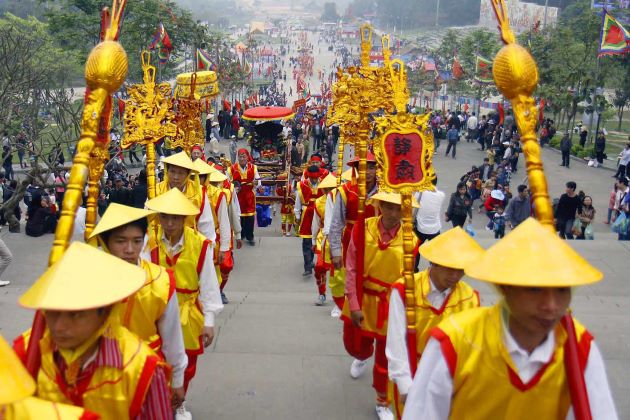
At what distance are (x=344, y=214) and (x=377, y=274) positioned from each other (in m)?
1.30

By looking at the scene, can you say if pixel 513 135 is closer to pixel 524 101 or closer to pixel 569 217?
pixel 569 217

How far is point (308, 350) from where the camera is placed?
646 cm

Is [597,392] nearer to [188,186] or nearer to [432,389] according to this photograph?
[432,389]

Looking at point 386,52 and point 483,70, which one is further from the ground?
point 386,52

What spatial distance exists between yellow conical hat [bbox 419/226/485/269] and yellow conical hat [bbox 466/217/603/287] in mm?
1250

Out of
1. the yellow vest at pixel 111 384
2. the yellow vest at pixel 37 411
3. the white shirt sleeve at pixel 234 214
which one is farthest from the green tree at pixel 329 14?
the yellow vest at pixel 37 411

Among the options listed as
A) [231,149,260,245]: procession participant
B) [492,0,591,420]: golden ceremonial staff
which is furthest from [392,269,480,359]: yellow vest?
[231,149,260,245]: procession participant

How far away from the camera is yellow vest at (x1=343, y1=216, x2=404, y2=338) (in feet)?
16.3

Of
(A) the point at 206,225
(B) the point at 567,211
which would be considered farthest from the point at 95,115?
(B) the point at 567,211

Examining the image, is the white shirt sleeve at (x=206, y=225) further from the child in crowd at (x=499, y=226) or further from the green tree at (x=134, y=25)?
the green tree at (x=134, y=25)

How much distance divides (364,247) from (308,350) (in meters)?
1.82

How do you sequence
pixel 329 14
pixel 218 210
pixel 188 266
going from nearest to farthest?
1. pixel 188 266
2. pixel 218 210
3. pixel 329 14

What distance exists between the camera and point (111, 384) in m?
2.63

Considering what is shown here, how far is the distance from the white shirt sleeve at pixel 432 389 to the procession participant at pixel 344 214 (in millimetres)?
3507
